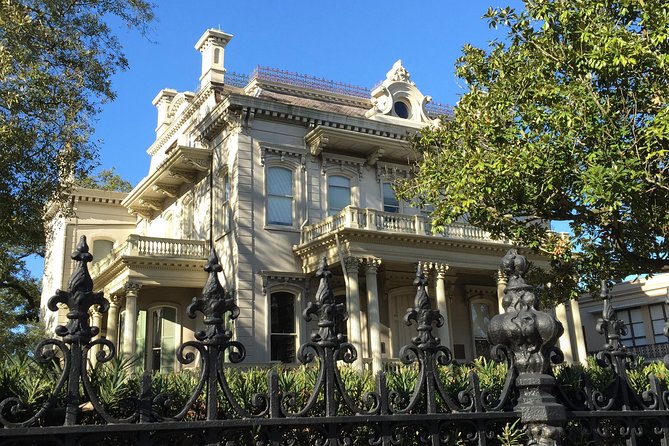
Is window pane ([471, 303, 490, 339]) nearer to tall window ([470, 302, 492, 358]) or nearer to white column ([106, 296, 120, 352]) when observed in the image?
tall window ([470, 302, 492, 358])

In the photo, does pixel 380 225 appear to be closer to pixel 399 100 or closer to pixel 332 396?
pixel 399 100

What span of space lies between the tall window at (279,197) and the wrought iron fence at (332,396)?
56.3 ft

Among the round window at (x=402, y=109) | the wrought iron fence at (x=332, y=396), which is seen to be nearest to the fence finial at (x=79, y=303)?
the wrought iron fence at (x=332, y=396)

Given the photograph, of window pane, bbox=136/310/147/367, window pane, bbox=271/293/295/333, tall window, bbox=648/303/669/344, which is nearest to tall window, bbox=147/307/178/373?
window pane, bbox=136/310/147/367

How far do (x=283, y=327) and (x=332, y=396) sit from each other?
17.9m

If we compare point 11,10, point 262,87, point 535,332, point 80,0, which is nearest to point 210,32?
point 262,87

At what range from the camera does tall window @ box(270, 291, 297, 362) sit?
21.4 metres

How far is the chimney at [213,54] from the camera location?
25578 millimetres

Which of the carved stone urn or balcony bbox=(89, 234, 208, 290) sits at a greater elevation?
balcony bbox=(89, 234, 208, 290)

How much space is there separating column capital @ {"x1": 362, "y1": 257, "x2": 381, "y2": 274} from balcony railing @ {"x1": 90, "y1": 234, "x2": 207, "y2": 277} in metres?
6.00

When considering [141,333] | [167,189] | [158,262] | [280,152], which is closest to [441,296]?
[280,152]

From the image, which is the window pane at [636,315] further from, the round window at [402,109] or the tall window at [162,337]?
the tall window at [162,337]

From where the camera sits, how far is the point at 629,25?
11016 mm

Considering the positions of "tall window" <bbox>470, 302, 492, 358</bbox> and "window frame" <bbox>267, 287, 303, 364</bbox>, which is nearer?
"window frame" <bbox>267, 287, 303, 364</bbox>
